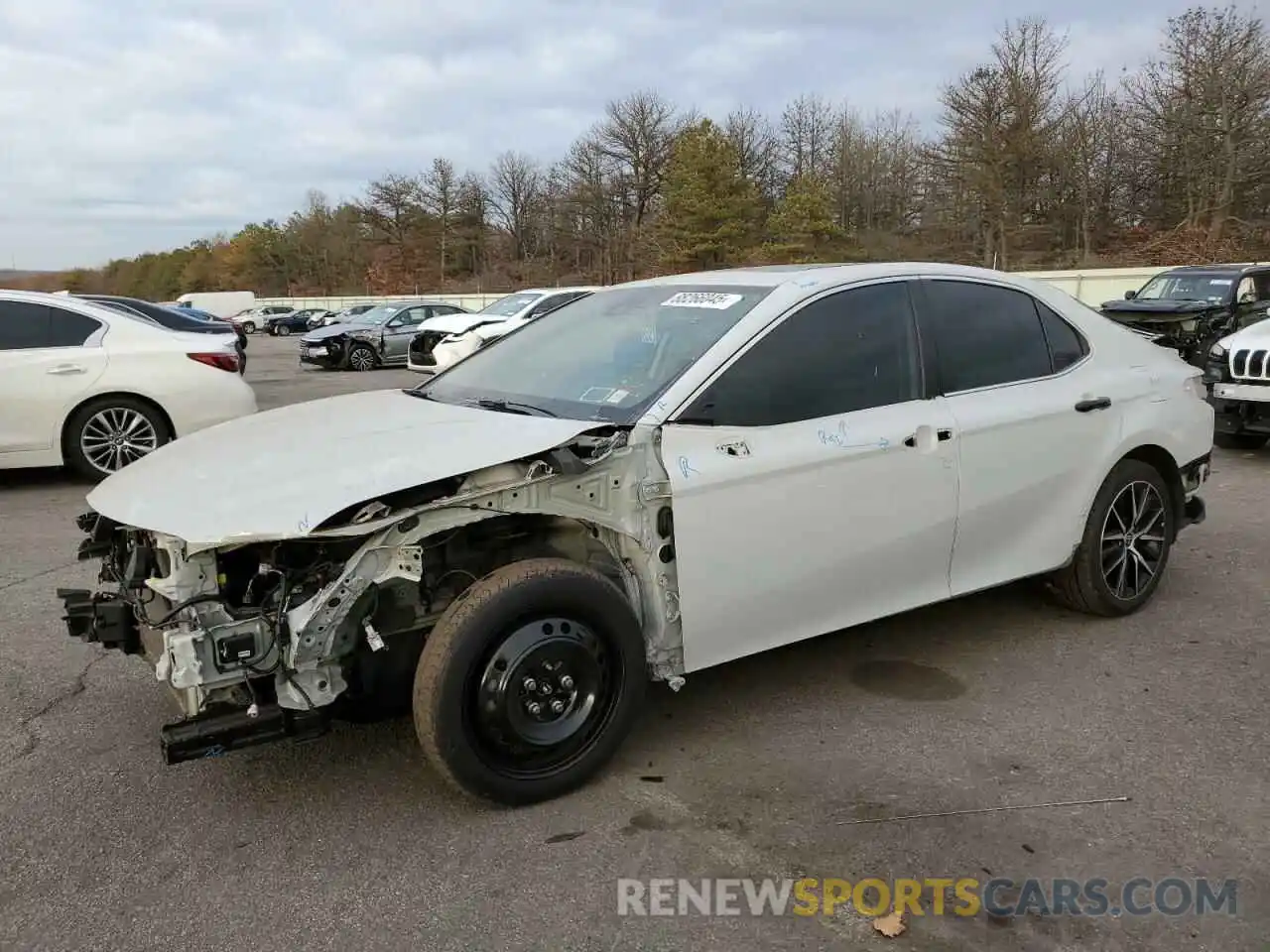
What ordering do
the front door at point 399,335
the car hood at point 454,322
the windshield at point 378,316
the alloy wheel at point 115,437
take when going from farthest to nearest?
the windshield at point 378,316
the front door at point 399,335
the car hood at point 454,322
the alloy wheel at point 115,437

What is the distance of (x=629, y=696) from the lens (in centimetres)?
321

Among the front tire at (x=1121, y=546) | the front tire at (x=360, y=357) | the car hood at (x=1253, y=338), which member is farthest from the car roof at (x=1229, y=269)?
the front tire at (x=360, y=357)

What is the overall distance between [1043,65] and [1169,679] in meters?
42.4

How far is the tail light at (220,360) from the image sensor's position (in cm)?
834

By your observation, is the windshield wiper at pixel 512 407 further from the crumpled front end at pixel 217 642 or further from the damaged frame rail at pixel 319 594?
the crumpled front end at pixel 217 642

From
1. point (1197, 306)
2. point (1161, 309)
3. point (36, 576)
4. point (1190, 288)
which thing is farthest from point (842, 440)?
point (1190, 288)

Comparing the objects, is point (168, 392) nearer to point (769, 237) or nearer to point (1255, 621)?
point (1255, 621)

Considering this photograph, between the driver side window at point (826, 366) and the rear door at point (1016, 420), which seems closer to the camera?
the driver side window at point (826, 366)

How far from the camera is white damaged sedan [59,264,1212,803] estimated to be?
2801mm

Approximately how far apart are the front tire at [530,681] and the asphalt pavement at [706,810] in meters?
0.15

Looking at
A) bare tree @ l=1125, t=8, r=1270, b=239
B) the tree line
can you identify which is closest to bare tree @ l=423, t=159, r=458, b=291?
the tree line

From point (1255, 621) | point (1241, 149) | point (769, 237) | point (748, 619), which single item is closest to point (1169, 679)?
point (1255, 621)

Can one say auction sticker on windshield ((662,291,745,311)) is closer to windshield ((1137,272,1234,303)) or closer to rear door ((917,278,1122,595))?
rear door ((917,278,1122,595))

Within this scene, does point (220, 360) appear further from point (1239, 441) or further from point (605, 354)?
point (1239, 441)
